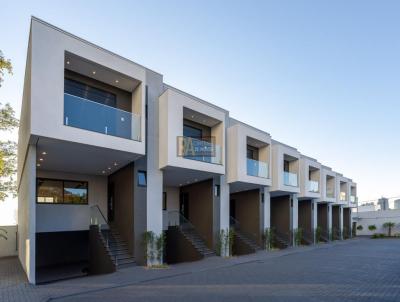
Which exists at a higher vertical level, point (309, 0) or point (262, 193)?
point (309, 0)

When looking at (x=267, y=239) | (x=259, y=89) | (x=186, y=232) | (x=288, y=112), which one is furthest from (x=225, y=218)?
(x=288, y=112)

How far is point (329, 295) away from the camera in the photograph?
30.1 ft

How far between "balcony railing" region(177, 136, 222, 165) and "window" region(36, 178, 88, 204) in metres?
5.23

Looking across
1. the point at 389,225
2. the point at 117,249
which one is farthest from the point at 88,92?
the point at 389,225

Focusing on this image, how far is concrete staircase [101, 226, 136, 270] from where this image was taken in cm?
1327

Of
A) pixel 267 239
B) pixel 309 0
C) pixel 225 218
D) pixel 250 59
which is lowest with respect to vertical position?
pixel 267 239

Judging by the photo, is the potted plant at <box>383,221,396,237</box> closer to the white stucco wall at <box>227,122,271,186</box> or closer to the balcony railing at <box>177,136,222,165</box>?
the white stucco wall at <box>227,122,271,186</box>

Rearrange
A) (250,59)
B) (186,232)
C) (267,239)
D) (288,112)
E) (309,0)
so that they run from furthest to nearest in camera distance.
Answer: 1. (288,112)
2. (267,239)
3. (250,59)
4. (186,232)
5. (309,0)

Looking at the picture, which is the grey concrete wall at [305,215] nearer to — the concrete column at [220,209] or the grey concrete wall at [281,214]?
the grey concrete wall at [281,214]

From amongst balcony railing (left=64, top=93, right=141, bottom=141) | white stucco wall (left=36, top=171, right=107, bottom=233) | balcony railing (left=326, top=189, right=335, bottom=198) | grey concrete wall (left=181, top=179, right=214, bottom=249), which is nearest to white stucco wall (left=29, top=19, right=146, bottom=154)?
balcony railing (left=64, top=93, right=141, bottom=141)

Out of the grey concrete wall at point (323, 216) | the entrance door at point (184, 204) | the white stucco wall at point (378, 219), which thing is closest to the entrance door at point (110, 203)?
the entrance door at point (184, 204)

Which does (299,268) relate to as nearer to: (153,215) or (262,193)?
(153,215)

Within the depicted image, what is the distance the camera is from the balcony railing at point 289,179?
78.9 feet

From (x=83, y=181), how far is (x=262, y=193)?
11707mm
